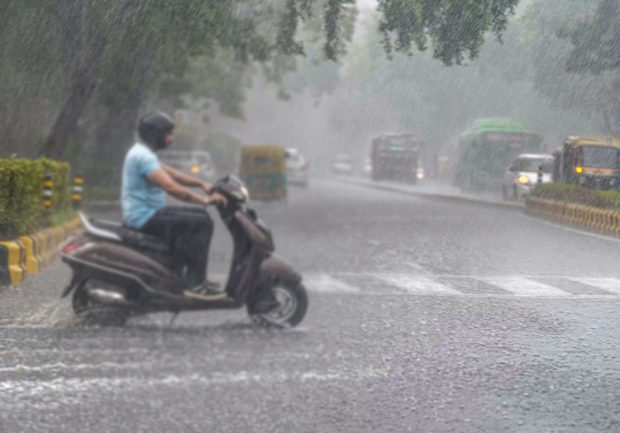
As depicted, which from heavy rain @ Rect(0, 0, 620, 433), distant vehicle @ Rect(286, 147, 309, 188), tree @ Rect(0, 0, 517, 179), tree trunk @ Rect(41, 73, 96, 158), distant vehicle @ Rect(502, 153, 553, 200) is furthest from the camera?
distant vehicle @ Rect(286, 147, 309, 188)

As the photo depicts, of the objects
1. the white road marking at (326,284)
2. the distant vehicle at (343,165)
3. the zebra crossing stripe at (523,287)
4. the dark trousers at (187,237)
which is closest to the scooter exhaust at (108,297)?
the dark trousers at (187,237)

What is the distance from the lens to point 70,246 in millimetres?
7156

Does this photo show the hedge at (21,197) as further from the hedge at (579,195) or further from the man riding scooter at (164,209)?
the hedge at (579,195)

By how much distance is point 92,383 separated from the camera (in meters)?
5.36

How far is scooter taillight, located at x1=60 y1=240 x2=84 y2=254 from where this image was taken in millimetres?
7113

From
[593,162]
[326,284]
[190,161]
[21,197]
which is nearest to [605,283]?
[593,162]

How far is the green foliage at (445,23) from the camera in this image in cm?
809

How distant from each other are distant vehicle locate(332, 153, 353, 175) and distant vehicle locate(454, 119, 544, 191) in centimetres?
5620

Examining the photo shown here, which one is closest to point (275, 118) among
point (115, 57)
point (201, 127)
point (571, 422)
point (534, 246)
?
point (201, 127)

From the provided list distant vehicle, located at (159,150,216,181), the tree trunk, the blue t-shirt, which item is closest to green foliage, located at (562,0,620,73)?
the blue t-shirt

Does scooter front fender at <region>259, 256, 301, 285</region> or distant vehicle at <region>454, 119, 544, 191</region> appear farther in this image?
distant vehicle at <region>454, 119, 544, 191</region>

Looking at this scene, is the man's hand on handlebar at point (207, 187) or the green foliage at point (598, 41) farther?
the man's hand on handlebar at point (207, 187)

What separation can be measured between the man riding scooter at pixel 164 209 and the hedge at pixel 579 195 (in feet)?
8.75

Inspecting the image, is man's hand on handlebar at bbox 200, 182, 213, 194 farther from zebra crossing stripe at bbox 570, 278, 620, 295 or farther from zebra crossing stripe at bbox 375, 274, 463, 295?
zebra crossing stripe at bbox 570, 278, 620, 295
